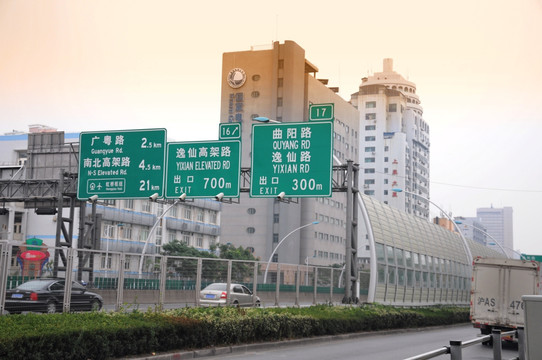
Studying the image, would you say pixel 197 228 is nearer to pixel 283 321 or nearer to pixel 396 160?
pixel 396 160

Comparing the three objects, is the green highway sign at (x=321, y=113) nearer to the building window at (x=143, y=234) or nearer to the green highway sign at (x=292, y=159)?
the green highway sign at (x=292, y=159)

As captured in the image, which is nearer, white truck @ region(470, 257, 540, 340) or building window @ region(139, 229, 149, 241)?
white truck @ region(470, 257, 540, 340)

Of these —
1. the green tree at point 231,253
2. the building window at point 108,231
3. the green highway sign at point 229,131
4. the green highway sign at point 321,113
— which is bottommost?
the green tree at point 231,253

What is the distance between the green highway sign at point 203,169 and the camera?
1257 inches

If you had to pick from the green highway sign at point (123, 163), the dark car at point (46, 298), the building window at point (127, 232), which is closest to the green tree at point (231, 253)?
the building window at point (127, 232)

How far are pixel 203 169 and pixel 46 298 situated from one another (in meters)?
15.5

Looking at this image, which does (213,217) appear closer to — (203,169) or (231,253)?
(231,253)

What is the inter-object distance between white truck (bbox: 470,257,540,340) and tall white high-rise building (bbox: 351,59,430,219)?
127 metres

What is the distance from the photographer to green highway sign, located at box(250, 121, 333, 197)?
30.4 m

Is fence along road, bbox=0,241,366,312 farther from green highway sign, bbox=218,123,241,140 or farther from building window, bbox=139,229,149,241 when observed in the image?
building window, bbox=139,229,149,241

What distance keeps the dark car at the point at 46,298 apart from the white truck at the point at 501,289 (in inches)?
504

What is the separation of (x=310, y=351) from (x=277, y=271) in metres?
9.25

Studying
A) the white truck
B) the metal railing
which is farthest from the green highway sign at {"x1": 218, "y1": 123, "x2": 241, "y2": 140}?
the metal railing

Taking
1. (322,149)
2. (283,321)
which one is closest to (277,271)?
(322,149)
